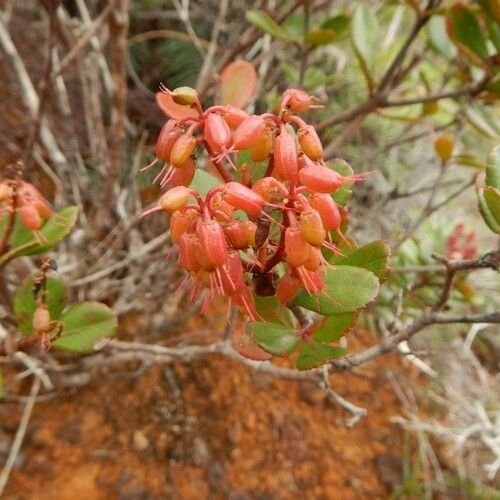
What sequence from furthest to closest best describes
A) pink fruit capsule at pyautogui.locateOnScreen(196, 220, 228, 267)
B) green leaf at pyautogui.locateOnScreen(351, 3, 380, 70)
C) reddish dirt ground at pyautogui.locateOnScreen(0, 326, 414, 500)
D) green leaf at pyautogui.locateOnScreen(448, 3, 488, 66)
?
reddish dirt ground at pyautogui.locateOnScreen(0, 326, 414, 500) → green leaf at pyautogui.locateOnScreen(351, 3, 380, 70) → green leaf at pyautogui.locateOnScreen(448, 3, 488, 66) → pink fruit capsule at pyautogui.locateOnScreen(196, 220, 228, 267)

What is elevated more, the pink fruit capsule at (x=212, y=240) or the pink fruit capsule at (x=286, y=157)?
the pink fruit capsule at (x=286, y=157)

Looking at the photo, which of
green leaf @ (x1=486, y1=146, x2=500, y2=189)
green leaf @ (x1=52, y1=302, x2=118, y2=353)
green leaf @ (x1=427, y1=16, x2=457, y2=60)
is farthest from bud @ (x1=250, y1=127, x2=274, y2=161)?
green leaf @ (x1=427, y1=16, x2=457, y2=60)

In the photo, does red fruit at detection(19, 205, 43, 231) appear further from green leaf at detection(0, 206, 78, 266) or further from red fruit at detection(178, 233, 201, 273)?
red fruit at detection(178, 233, 201, 273)

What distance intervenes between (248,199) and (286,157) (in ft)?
0.15

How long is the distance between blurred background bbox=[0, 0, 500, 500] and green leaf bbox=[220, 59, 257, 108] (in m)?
0.22

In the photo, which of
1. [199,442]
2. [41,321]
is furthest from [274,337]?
[199,442]

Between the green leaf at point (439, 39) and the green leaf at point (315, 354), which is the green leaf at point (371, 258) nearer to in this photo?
the green leaf at point (315, 354)

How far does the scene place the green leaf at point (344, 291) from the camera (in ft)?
1.77

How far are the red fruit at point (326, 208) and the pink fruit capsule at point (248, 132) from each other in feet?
0.22

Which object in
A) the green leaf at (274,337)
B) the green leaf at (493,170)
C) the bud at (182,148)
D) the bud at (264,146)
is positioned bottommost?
the green leaf at (274,337)

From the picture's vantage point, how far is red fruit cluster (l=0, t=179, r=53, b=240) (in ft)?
2.19

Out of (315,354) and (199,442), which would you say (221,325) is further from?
(315,354)

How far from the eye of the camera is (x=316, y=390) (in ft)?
4.62

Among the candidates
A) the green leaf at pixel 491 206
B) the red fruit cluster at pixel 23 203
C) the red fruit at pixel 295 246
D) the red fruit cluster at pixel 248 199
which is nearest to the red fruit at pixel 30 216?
the red fruit cluster at pixel 23 203
